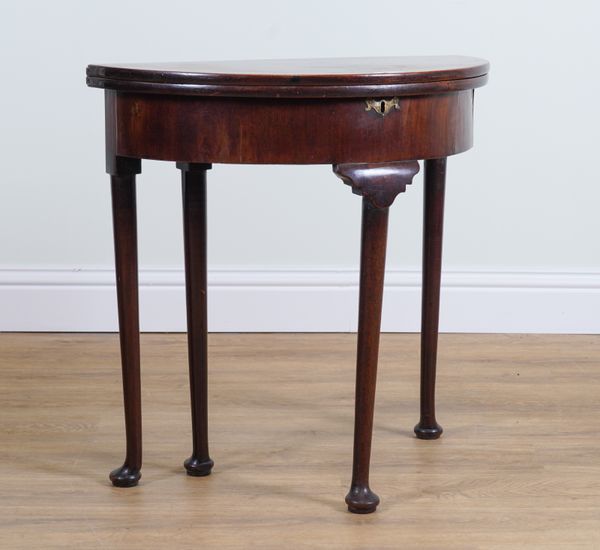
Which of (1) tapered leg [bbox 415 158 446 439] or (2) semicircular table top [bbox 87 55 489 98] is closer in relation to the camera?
(2) semicircular table top [bbox 87 55 489 98]

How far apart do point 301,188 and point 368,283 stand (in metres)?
1.18

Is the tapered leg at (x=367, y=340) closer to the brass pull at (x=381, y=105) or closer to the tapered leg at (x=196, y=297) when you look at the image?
the brass pull at (x=381, y=105)

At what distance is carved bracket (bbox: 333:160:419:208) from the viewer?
1.67 m

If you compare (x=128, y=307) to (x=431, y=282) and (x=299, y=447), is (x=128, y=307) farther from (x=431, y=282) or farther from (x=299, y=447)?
(x=431, y=282)

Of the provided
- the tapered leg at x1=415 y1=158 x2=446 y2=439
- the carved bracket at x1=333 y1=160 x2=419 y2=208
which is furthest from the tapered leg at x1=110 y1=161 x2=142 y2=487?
the tapered leg at x1=415 y1=158 x2=446 y2=439

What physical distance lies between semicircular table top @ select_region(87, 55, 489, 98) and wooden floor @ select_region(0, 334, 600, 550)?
67 cm

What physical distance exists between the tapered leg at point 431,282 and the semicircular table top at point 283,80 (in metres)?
0.34

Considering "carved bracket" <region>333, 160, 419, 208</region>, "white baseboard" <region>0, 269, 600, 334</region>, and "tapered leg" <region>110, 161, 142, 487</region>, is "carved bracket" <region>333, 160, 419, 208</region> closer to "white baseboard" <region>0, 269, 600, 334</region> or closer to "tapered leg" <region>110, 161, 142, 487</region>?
"tapered leg" <region>110, 161, 142, 487</region>

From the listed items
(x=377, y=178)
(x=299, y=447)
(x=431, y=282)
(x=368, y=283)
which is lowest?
(x=299, y=447)

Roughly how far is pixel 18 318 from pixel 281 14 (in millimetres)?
1022

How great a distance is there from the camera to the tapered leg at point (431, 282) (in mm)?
2088

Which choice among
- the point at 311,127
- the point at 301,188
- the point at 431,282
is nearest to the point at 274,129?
the point at 311,127

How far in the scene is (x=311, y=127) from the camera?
164 centimetres

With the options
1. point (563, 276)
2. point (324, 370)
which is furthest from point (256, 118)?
point (563, 276)
